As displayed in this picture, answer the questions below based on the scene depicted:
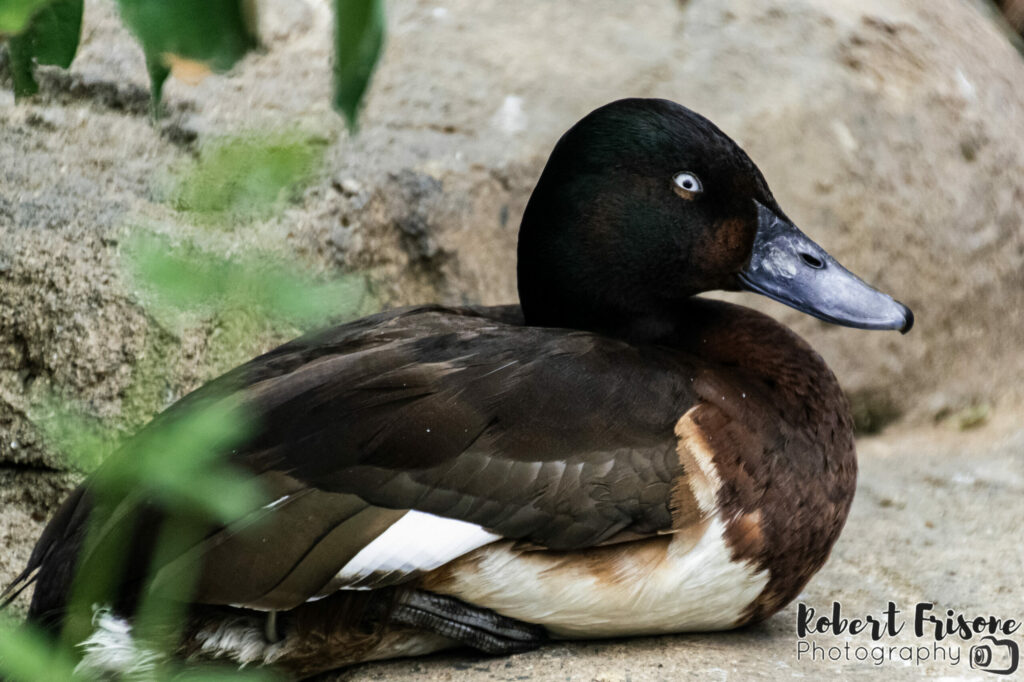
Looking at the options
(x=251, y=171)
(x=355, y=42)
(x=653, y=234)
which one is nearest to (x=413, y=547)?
(x=653, y=234)

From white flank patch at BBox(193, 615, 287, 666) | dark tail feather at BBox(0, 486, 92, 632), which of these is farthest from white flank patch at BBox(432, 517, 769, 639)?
dark tail feather at BBox(0, 486, 92, 632)

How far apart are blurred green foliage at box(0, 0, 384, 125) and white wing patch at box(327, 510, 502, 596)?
4.00ft

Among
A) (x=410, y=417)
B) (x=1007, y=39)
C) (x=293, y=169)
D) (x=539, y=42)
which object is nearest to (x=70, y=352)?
(x=410, y=417)

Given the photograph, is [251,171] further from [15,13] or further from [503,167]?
[503,167]

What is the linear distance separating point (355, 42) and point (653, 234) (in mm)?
1682

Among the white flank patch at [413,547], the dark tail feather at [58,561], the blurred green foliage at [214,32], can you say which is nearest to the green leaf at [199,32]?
the blurred green foliage at [214,32]

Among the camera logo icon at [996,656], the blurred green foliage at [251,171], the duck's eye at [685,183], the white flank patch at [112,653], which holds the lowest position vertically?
the camera logo icon at [996,656]

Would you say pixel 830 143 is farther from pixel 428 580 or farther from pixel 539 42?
pixel 428 580

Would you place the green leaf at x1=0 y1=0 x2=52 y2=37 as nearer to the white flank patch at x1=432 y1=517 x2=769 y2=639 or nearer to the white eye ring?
the white flank patch at x1=432 y1=517 x2=769 y2=639

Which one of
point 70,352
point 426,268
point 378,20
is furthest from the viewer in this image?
point 426,268

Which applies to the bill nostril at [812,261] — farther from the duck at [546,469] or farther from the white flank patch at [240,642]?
the white flank patch at [240,642]

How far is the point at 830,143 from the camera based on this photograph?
3.70m

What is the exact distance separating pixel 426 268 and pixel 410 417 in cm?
136

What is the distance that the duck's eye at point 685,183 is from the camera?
2.38 m
